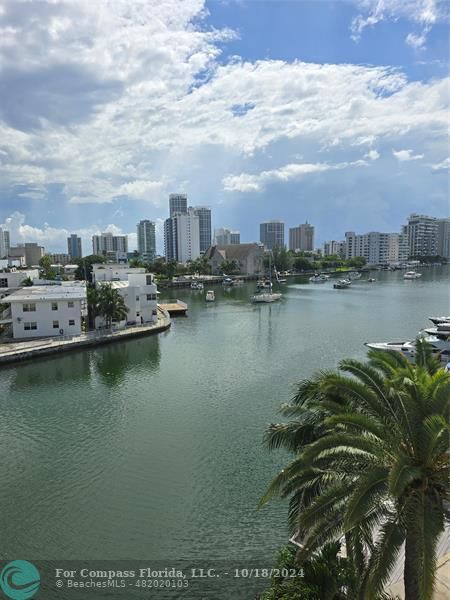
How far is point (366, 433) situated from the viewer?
639 cm

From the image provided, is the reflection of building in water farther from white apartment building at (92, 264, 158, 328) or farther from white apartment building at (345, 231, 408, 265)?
white apartment building at (345, 231, 408, 265)

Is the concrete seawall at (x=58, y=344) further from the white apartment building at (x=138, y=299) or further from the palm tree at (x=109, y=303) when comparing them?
the white apartment building at (x=138, y=299)

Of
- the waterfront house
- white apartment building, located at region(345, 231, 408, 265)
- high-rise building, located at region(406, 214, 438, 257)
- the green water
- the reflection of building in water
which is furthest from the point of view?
high-rise building, located at region(406, 214, 438, 257)

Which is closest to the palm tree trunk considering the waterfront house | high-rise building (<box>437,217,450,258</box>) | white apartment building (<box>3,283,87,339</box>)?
white apartment building (<box>3,283,87,339</box>)

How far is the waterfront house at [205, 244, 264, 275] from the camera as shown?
119438mm

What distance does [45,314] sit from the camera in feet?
109

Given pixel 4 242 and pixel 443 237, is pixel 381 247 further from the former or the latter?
pixel 4 242

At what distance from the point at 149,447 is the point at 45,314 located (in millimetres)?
20931

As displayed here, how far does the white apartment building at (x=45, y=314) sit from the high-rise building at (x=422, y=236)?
175m

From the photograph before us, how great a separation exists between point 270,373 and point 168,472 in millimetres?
12921

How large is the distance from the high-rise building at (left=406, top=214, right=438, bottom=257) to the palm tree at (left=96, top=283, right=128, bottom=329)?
171 metres

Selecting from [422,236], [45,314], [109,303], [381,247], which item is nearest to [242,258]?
[381,247]

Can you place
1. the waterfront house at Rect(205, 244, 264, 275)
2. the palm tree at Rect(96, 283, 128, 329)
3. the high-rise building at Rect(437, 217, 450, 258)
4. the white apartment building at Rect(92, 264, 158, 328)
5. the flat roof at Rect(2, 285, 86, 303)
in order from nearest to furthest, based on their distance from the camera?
the flat roof at Rect(2, 285, 86, 303) < the palm tree at Rect(96, 283, 128, 329) < the white apartment building at Rect(92, 264, 158, 328) < the waterfront house at Rect(205, 244, 264, 275) < the high-rise building at Rect(437, 217, 450, 258)

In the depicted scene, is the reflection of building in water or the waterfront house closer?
the reflection of building in water
